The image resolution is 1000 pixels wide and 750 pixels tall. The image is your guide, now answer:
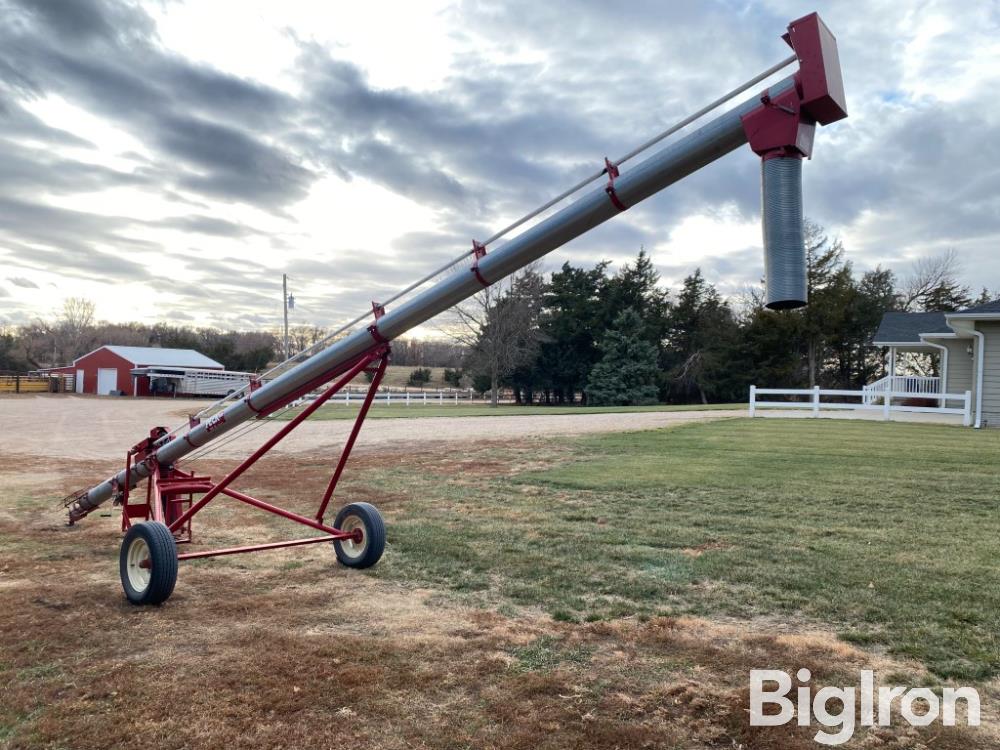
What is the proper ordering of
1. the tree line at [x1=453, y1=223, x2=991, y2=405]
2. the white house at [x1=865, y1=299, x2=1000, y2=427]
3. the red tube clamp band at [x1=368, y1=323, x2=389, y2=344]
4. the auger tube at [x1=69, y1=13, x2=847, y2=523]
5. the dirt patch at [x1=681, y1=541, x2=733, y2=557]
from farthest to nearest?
the tree line at [x1=453, y1=223, x2=991, y2=405] < the white house at [x1=865, y1=299, x2=1000, y2=427] < the dirt patch at [x1=681, y1=541, x2=733, y2=557] < the red tube clamp band at [x1=368, y1=323, x2=389, y2=344] < the auger tube at [x1=69, y1=13, x2=847, y2=523]

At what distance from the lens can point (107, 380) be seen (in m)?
59.1

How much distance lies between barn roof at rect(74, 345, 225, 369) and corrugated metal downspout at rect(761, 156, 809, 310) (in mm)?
62416

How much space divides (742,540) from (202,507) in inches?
223

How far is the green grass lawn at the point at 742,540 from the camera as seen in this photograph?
17.6ft

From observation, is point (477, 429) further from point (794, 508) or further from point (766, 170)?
point (766, 170)

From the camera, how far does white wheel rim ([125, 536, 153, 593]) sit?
19.2 feet

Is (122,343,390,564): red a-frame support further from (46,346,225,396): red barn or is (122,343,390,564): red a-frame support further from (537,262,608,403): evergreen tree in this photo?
(46,346,225,396): red barn

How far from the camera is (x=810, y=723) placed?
3691 millimetres

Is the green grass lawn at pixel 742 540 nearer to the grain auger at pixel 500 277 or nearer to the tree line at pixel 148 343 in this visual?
the grain auger at pixel 500 277

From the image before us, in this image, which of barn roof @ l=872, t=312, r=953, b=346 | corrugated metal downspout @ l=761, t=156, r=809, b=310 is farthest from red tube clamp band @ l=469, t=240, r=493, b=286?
barn roof @ l=872, t=312, r=953, b=346

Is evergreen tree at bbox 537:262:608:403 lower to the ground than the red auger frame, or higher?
higher

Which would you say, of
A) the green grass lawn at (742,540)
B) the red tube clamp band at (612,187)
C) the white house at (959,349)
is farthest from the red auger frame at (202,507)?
the white house at (959,349)

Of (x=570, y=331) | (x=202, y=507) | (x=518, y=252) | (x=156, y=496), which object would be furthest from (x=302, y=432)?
(x=570, y=331)

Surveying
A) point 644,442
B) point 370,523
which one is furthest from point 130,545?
point 644,442
